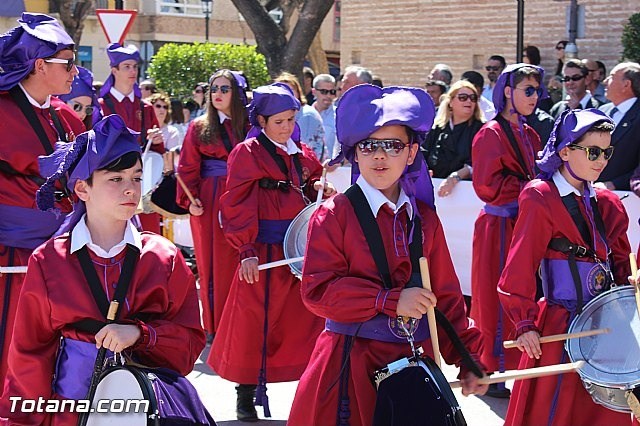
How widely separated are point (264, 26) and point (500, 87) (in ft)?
39.0

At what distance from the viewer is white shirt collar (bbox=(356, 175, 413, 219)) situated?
4340 millimetres

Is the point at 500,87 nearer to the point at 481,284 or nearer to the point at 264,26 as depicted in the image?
the point at 481,284

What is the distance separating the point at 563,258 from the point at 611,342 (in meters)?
0.59

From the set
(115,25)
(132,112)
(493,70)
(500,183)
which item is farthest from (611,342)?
(115,25)

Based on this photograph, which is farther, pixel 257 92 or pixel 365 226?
pixel 257 92

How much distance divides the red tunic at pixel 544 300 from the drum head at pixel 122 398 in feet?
6.94

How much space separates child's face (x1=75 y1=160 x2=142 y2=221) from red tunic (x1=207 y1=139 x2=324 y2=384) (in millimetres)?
2798

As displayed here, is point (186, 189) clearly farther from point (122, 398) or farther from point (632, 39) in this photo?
point (632, 39)

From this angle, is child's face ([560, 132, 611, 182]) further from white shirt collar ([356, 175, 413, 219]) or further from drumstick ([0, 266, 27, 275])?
drumstick ([0, 266, 27, 275])

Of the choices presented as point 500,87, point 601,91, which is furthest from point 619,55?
point 500,87

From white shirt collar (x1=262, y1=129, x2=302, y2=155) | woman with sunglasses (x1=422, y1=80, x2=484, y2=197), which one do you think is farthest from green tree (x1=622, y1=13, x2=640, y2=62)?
white shirt collar (x1=262, y1=129, x2=302, y2=155)

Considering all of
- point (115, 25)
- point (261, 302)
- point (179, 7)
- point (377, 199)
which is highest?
point (179, 7)

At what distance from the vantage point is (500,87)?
760cm

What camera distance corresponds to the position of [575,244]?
531 cm
